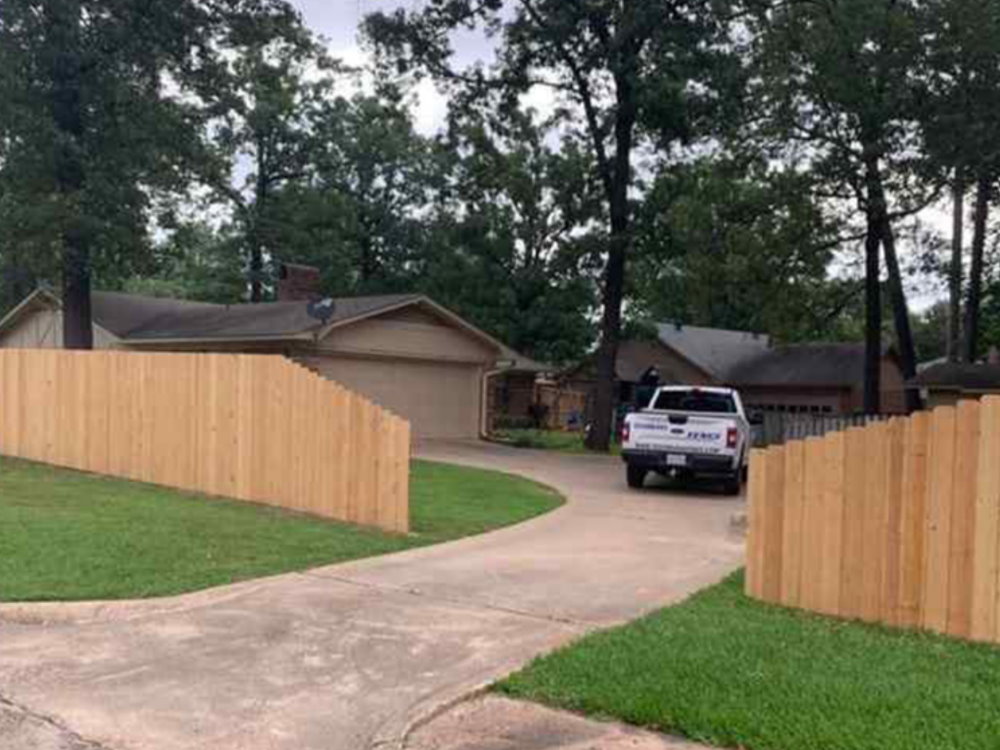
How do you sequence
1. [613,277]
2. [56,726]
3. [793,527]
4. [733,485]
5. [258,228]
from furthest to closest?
[258,228] < [613,277] < [733,485] < [793,527] < [56,726]

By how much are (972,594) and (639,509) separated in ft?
25.6

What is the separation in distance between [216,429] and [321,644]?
7506mm

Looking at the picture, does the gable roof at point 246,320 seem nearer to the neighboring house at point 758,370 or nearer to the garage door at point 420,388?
the garage door at point 420,388

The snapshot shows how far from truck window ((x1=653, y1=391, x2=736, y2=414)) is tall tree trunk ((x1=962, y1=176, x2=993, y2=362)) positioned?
9.81 m

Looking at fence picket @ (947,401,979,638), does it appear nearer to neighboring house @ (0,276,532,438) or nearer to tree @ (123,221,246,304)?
neighboring house @ (0,276,532,438)

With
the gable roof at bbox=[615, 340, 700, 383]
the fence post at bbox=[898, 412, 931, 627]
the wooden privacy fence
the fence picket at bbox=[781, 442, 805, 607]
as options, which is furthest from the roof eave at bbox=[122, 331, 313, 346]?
the gable roof at bbox=[615, 340, 700, 383]

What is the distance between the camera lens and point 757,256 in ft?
98.2

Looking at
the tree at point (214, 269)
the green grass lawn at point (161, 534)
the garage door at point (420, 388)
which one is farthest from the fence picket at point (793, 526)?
the tree at point (214, 269)

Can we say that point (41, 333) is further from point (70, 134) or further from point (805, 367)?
point (805, 367)

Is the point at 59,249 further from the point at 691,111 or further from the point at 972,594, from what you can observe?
the point at 972,594

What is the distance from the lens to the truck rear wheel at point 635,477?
17442 mm

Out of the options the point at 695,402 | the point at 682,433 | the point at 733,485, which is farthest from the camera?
the point at 695,402

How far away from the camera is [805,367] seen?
43094 millimetres

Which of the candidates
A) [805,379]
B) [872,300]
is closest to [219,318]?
[872,300]
